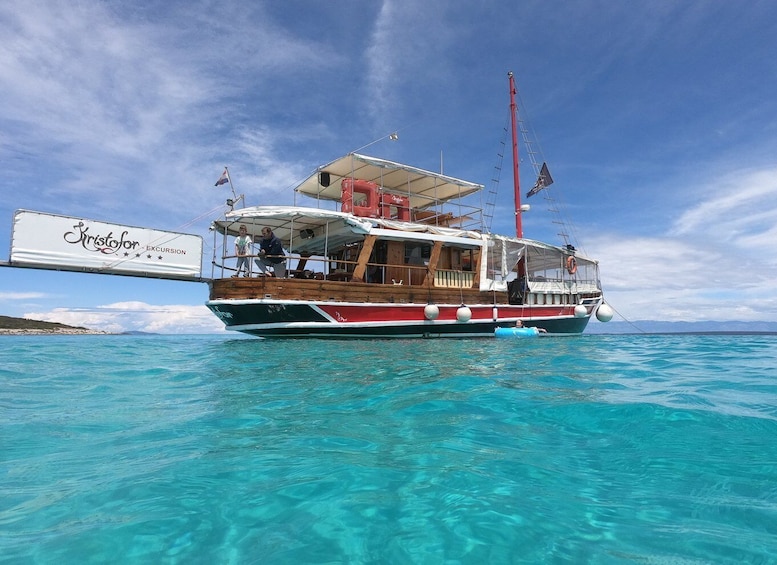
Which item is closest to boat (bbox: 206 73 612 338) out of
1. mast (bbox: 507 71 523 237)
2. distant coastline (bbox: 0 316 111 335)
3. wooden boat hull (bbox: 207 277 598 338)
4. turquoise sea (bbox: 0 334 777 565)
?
wooden boat hull (bbox: 207 277 598 338)

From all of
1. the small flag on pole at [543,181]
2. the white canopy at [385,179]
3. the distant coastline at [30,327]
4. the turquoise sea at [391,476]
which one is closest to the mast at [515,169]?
the small flag on pole at [543,181]

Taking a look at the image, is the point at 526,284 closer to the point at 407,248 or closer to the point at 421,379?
the point at 407,248

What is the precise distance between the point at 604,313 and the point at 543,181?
23.5 feet

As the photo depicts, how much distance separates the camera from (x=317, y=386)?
4.71 metres

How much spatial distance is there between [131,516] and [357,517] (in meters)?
0.97

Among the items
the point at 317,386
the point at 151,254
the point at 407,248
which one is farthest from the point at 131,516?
the point at 407,248

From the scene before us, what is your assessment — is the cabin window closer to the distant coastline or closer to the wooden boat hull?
the wooden boat hull

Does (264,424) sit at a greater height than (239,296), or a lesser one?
lesser

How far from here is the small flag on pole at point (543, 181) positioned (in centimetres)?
2042

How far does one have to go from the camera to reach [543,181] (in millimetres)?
20625

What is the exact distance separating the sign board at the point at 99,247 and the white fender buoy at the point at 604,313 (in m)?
15.9

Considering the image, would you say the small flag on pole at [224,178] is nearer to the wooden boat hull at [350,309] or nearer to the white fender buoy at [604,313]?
the wooden boat hull at [350,309]

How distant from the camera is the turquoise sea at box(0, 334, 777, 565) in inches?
61.7

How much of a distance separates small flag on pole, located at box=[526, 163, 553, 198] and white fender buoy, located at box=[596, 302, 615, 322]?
6.45m
